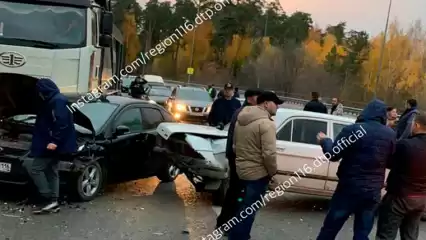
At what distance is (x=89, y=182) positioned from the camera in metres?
7.68

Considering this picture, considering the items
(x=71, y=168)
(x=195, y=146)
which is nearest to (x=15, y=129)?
(x=71, y=168)

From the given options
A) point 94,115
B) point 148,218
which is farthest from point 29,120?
point 148,218

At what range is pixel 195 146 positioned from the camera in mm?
7672

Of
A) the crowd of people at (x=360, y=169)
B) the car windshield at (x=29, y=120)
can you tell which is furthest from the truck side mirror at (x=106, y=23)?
the crowd of people at (x=360, y=169)

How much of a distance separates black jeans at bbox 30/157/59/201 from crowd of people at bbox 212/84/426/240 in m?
2.55

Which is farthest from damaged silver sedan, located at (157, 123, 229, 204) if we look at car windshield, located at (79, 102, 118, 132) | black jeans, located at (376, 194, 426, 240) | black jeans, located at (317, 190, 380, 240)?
black jeans, located at (376, 194, 426, 240)

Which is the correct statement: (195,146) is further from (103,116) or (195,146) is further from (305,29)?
(305,29)

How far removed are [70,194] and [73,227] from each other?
3.99ft

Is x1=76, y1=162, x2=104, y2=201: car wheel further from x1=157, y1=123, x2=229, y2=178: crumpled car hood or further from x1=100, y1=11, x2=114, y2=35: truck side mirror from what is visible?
x1=100, y1=11, x2=114, y2=35: truck side mirror

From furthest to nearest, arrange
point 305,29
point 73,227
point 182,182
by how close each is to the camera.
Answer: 1. point 305,29
2. point 182,182
3. point 73,227

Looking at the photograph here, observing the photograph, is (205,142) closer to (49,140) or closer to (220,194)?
(220,194)

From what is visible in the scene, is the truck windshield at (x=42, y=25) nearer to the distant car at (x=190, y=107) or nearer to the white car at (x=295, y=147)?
the white car at (x=295, y=147)

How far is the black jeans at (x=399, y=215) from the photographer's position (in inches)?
208

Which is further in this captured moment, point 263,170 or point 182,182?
point 182,182
